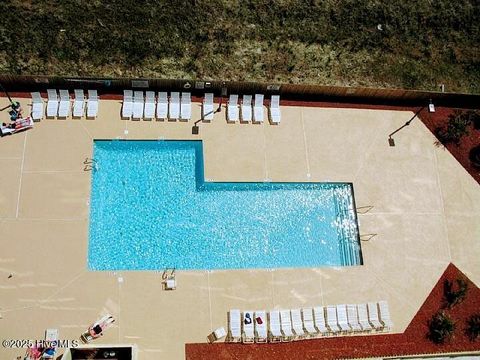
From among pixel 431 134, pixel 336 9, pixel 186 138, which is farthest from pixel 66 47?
pixel 431 134

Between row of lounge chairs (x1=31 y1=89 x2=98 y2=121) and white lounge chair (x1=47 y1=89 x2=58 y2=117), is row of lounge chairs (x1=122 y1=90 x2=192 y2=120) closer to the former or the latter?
row of lounge chairs (x1=31 y1=89 x2=98 y2=121)

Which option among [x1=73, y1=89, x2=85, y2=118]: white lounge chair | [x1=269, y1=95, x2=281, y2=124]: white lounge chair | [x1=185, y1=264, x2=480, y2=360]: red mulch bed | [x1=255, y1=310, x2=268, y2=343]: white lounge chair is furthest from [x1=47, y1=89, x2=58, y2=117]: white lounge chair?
[x1=255, y1=310, x2=268, y2=343]: white lounge chair

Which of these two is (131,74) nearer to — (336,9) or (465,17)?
→ (336,9)

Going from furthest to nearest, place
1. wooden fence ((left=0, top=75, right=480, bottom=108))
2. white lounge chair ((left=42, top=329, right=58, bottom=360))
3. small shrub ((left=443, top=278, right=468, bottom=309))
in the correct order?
wooden fence ((left=0, top=75, right=480, bottom=108)), small shrub ((left=443, top=278, right=468, bottom=309)), white lounge chair ((left=42, top=329, right=58, bottom=360))

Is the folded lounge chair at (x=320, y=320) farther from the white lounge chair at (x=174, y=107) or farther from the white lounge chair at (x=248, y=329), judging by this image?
the white lounge chair at (x=174, y=107)

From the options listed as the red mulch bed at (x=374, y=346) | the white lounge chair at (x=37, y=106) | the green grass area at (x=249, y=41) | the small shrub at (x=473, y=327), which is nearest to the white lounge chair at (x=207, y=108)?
the green grass area at (x=249, y=41)

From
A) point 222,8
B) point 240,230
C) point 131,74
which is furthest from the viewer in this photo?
point 222,8
